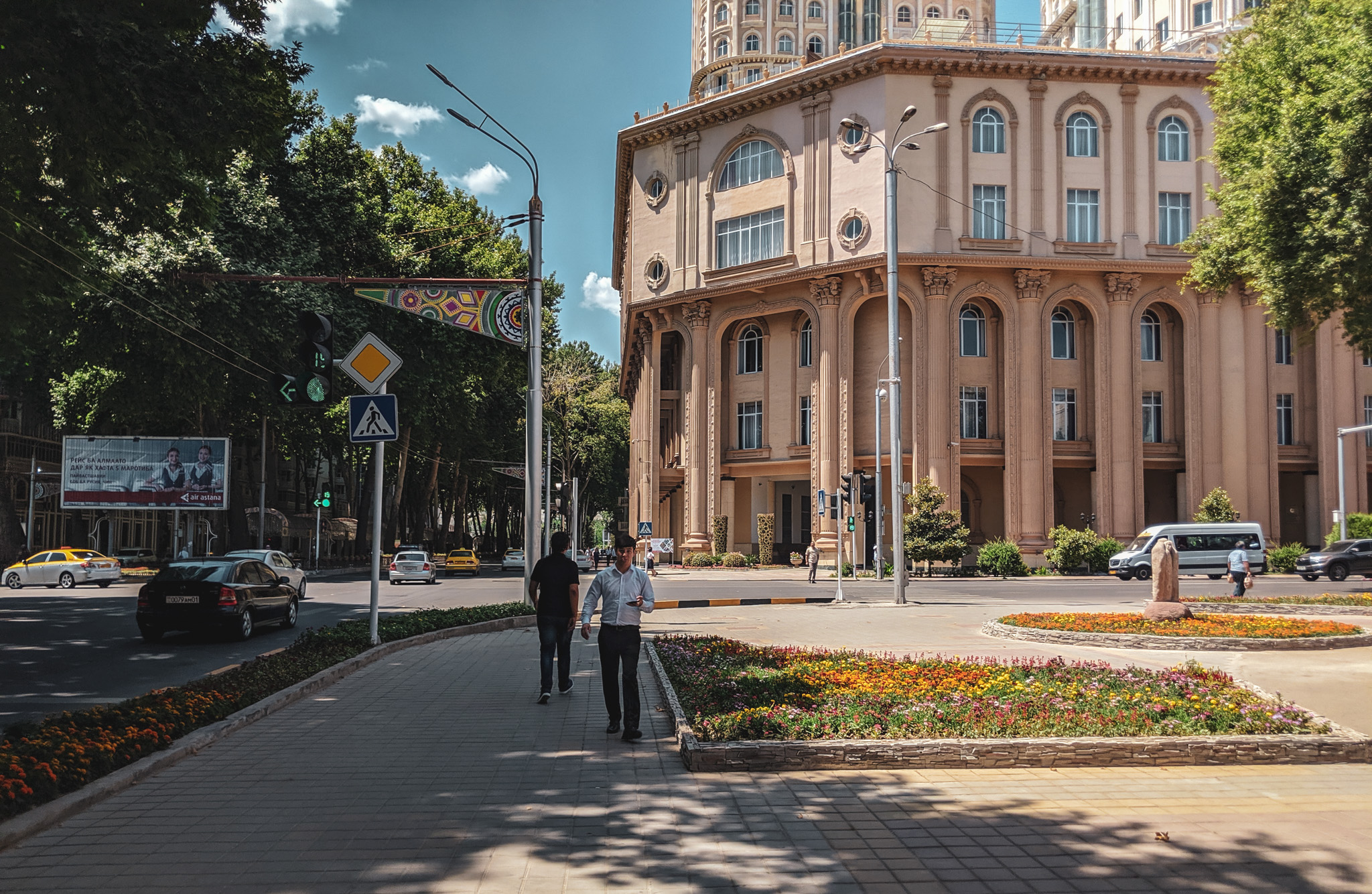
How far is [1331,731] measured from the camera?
7.84 metres

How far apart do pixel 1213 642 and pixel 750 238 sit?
126ft

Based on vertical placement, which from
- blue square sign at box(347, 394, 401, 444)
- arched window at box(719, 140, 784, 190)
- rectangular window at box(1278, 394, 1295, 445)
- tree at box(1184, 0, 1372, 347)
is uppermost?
arched window at box(719, 140, 784, 190)

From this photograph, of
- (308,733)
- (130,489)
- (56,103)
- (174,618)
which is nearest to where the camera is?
(308,733)

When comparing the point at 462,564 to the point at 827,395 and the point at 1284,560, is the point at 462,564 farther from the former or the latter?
the point at 1284,560

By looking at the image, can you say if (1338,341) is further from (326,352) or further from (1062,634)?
(326,352)

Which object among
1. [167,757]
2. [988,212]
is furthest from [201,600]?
[988,212]

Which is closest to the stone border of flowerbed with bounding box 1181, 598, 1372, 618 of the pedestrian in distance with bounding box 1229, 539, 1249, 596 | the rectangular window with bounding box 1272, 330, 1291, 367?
the pedestrian in distance with bounding box 1229, 539, 1249, 596

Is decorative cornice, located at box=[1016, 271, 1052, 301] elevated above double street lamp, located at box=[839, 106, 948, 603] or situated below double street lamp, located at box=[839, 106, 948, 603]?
above

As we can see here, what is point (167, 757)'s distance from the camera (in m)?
7.39

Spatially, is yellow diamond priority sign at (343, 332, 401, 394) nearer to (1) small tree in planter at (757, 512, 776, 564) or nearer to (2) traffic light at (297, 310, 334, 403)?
(2) traffic light at (297, 310, 334, 403)

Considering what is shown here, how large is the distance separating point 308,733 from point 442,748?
53.2 inches

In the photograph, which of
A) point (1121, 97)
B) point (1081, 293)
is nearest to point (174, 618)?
point (1081, 293)

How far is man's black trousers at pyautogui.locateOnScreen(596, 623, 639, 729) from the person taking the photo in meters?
8.41

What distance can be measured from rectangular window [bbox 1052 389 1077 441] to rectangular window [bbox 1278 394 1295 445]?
9.94 metres
